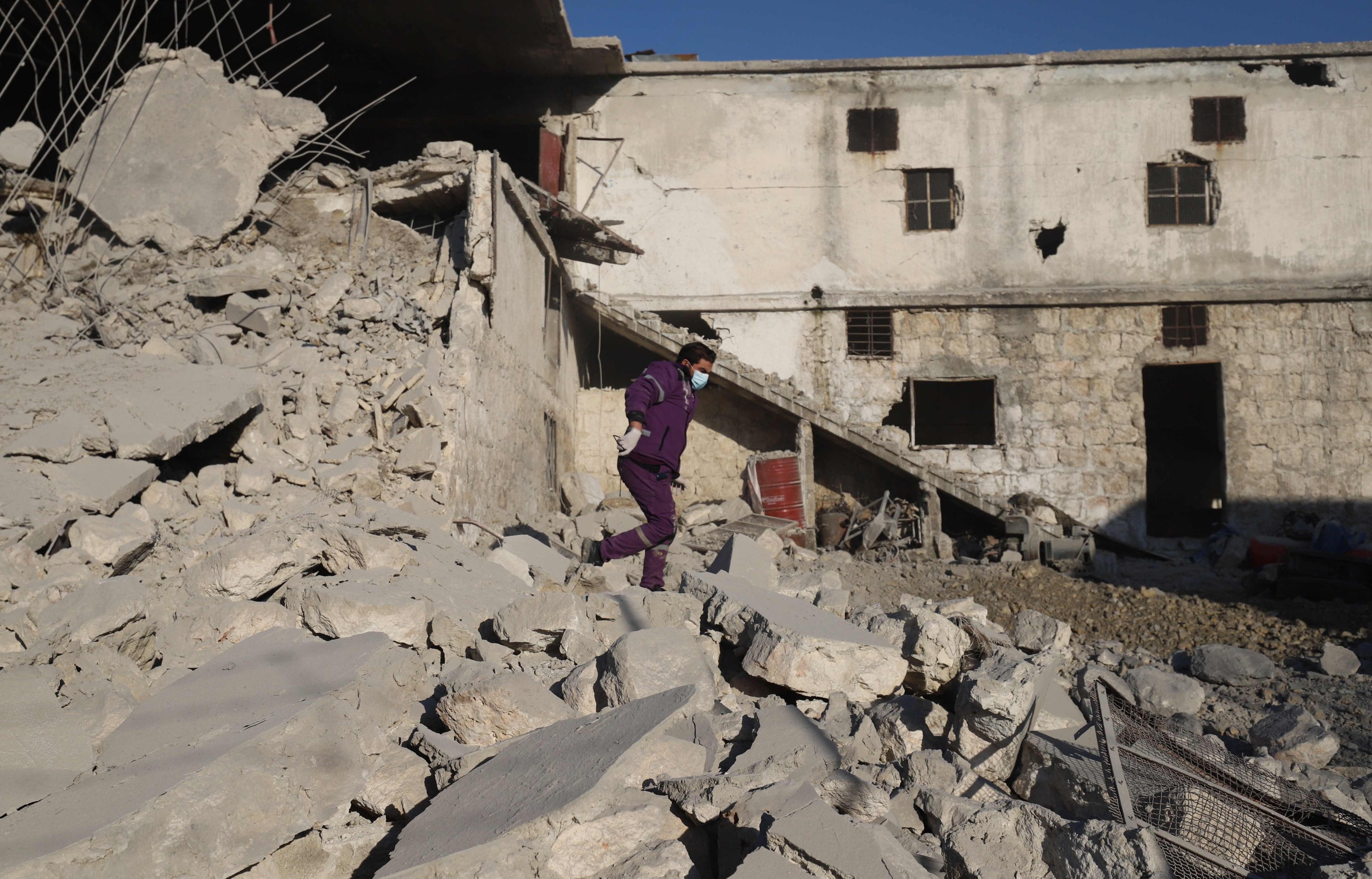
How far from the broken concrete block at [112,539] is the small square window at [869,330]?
1091 centimetres

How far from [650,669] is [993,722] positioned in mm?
1418

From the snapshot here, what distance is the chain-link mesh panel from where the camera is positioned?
10.3 feet

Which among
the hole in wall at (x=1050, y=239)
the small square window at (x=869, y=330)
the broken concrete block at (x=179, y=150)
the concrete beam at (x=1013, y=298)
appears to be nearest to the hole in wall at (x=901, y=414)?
the small square window at (x=869, y=330)

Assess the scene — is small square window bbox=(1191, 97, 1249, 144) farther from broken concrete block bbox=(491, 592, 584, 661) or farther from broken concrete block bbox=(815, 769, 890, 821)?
broken concrete block bbox=(815, 769, 890, 821)

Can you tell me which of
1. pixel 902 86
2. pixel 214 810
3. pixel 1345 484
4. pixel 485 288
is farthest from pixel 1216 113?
pixel 214 810

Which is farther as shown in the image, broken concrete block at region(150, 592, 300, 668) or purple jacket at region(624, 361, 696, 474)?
purple jacket at region(624, 361, 696, 474)

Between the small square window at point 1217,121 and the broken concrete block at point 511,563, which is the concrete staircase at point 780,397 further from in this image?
the broken concrete block at point 511,563

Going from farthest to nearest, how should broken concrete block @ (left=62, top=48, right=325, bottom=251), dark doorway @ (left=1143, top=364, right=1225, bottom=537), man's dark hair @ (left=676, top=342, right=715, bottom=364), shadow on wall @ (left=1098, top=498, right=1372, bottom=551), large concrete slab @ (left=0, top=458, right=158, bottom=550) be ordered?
1. dark doorway @ (left=1143, top=364, right=1225, bottom=537)
2. shadow on wall @ (left=1098, top=498, right=1372, bottom=551)
3. broken concrete block @ (left=62, top=48, right=325, bottom=251)
4. man's dark hair @ (left=676, top=342, right=715, bottom=364)
5. large concrete slab @ (left=0, top=458, right=158, bottom=550)

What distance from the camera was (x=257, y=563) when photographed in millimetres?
4586

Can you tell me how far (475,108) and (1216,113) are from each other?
36.2ft

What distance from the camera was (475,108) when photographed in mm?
14445

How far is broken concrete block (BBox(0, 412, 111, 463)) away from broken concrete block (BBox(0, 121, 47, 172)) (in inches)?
145

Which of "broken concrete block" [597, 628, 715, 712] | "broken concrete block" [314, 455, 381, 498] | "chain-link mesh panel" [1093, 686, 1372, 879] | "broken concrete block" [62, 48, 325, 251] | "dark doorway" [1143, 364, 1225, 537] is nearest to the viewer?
"chain-link mesh panel" [1093, 686, 1372, 879]

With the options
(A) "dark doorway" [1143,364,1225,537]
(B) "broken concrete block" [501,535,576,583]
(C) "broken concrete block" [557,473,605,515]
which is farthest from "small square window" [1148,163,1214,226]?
(B) "broken concrete block" [501,535,576,583]
